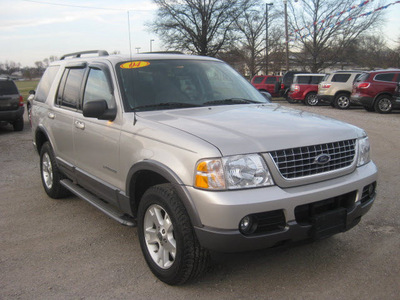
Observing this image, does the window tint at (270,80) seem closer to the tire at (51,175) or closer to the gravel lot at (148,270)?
the gravel lot at (148,270)

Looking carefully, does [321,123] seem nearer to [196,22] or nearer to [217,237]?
[217,237]

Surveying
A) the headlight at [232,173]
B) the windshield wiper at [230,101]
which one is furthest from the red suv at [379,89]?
the headlight at [232,173]

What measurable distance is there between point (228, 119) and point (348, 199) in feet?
3.76

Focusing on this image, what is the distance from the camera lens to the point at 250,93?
431 cm

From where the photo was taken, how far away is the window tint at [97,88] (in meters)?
3.77

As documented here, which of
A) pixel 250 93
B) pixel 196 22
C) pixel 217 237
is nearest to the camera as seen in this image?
pixel 217 237

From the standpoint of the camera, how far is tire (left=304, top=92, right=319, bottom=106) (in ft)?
66.3

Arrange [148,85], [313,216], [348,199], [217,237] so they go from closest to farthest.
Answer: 1. [217,237]
2. [313,216]
3. [348,199]
4. [148,85]

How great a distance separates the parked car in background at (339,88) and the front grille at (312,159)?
15.8 m

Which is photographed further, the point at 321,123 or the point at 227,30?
the point at 227,30

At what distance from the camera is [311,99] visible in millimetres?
20375

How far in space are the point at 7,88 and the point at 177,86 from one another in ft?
31.4

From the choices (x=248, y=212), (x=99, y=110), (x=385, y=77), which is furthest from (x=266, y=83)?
(x=248, y=212)

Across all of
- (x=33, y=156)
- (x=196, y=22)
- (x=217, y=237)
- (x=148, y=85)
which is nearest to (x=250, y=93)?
(x=148, y=85)
